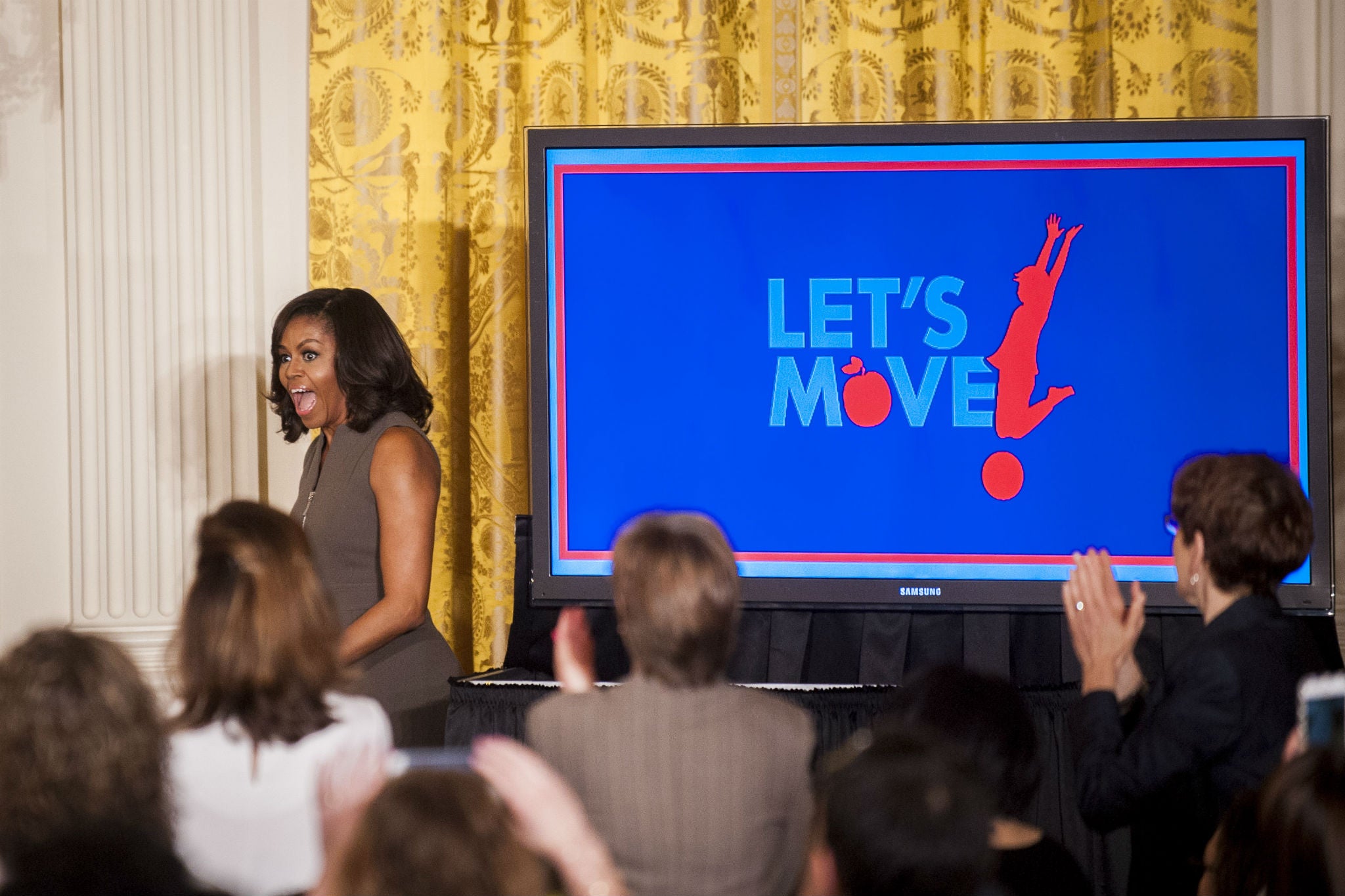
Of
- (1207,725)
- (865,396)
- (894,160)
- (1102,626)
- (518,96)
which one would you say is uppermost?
(518,96)

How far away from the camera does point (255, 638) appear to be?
59.2 inches

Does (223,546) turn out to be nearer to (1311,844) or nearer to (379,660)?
(379,660)

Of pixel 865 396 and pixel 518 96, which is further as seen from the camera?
pixel 518 96

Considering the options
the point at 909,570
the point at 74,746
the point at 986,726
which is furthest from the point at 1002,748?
the point at 909,570

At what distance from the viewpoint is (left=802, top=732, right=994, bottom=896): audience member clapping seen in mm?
1155

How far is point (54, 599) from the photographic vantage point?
10.3 ft

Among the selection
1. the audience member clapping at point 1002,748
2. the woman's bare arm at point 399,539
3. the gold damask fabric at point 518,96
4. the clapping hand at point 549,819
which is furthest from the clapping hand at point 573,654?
the gold damask fabric at point 518,96

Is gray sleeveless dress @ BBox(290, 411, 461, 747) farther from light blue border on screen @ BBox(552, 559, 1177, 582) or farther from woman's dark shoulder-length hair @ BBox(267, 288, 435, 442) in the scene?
light blue border on screen @ BBox(552, 559, 1177, 582)

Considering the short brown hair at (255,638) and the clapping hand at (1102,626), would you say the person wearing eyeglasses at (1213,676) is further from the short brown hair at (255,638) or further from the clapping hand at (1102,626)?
the short brown hair at (255,638)

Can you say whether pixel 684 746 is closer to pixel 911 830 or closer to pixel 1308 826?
pixel 911 830

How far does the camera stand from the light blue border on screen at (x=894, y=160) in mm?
2666

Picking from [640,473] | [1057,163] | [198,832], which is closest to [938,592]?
[640,473]

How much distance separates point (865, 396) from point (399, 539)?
1.07 m

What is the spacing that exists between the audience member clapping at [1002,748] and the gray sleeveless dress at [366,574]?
123 centimetres
